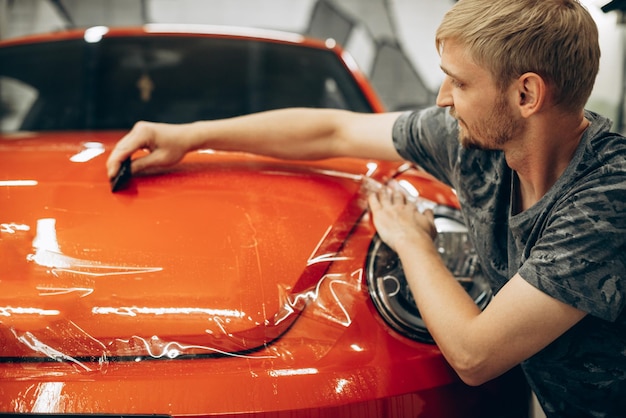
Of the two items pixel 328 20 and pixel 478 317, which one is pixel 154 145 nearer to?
pixel 478 317

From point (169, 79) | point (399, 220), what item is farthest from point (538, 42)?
point (169, 79)

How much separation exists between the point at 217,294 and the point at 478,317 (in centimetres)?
44

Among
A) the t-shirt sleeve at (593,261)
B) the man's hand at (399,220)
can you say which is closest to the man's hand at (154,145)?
the man's hand at (399,220)

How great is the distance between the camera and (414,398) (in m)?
1.11

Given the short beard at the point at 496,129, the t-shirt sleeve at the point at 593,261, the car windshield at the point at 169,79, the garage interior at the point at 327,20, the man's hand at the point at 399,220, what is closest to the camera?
the t-shirt sleeve at the point at 593,261

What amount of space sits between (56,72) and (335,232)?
4.33 feet

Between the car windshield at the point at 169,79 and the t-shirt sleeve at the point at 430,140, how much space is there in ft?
2.00

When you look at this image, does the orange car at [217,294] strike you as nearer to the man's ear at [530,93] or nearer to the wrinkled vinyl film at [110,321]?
the wrinkled vinyl film at [110,321]

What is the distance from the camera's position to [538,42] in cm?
107

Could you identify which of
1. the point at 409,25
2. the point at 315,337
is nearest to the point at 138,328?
the point at 315,337

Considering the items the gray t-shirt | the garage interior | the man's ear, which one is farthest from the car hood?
the garage interior

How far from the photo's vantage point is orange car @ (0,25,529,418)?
1052 mm

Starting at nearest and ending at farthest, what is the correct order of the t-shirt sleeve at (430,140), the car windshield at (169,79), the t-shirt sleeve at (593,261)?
1. the t-shirt sleeve at (593,261)
2. the t-shirt sleeve at (430,140)
3. the car windshield at (169,79)

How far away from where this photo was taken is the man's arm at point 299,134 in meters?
1.56
